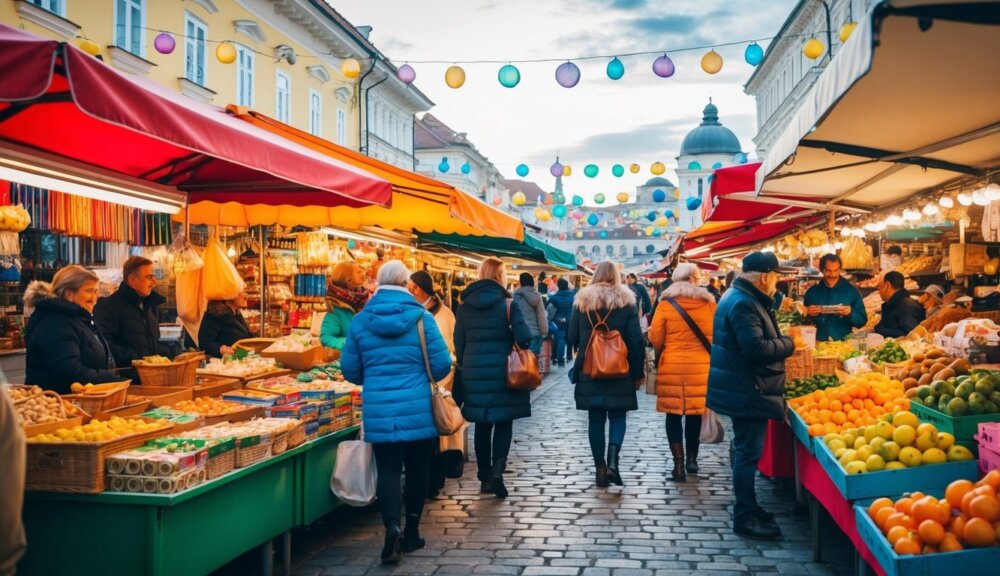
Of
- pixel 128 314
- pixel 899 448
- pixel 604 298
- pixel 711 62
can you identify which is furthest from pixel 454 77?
pixel 899 448

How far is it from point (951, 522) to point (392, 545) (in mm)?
3173

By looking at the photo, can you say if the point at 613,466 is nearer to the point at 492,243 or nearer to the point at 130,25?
the point at 492,243

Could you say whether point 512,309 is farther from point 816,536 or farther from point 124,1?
point 124,1

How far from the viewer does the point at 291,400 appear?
19.1ft

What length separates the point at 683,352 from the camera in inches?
292

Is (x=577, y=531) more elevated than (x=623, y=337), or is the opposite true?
(x=623, y=337)

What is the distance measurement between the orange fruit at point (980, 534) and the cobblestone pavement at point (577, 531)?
1.83 metres

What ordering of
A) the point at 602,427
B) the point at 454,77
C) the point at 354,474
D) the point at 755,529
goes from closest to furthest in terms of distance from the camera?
the point at 354,474 → the point at 755,529 → the point at 602,427 → the point at 454,77

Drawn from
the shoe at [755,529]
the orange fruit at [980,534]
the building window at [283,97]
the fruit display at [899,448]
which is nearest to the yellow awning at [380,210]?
the shoe at [755,529]

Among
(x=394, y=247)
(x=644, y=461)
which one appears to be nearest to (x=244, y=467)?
(x=644, y=461)

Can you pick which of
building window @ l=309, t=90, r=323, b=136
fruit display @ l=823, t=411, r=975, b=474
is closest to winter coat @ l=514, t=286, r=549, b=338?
fruit display @ l=823, t=411, r=975, b=474

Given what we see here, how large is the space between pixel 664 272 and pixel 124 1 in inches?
834

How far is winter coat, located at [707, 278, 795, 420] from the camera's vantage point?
562 centimetres

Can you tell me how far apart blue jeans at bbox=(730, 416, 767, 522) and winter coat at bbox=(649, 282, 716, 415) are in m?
1.50
